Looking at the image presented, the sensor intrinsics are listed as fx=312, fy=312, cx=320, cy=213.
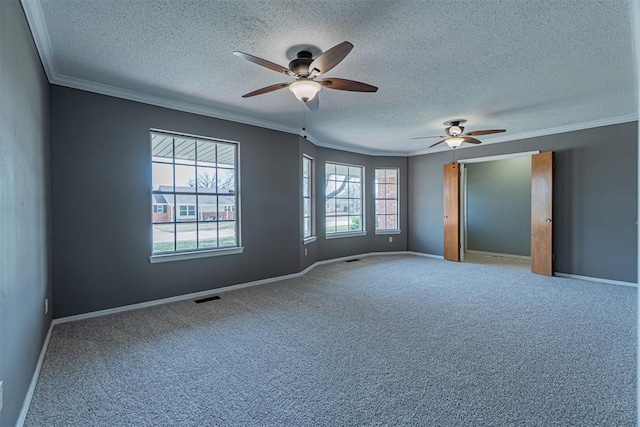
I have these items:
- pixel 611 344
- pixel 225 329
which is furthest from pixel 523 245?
pixel 225 329

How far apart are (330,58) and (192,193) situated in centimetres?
288

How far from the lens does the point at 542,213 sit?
215 inches

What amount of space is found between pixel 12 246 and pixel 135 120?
242 centimetres

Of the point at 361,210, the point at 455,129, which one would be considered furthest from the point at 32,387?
the point at 361,210

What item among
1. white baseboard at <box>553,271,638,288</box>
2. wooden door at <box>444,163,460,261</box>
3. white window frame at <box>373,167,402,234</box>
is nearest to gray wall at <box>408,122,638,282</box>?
white baseboard at <box>553,271,638,288</box>

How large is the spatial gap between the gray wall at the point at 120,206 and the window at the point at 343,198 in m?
2.04

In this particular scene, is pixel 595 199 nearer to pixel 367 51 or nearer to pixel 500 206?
pixel 500 206

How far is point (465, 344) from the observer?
280 cm

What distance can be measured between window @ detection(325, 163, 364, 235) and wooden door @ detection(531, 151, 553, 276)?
342 centimetres

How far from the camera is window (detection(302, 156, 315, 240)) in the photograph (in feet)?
19.7

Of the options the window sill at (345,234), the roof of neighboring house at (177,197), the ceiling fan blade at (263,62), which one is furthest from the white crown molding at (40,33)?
the window sill at (345,234)

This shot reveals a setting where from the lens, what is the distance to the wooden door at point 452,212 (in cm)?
675

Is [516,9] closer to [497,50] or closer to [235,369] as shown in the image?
[497,50]

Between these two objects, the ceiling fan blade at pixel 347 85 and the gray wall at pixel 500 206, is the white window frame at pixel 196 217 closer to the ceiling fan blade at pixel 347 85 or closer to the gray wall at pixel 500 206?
the ceiling fan blade at pixel 347 85
